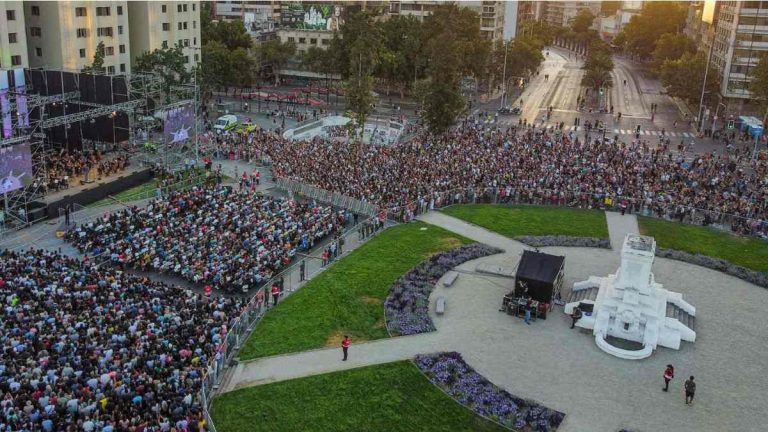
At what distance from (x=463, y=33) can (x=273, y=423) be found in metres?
82.0

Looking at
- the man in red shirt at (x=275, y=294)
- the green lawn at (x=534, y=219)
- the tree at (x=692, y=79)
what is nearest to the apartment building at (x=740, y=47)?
the tree at (x=692, y=79)

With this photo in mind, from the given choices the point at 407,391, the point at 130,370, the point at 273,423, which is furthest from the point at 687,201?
the point at 130,370

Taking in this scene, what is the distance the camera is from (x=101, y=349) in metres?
28.1

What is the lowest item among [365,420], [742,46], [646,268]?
[365,420]

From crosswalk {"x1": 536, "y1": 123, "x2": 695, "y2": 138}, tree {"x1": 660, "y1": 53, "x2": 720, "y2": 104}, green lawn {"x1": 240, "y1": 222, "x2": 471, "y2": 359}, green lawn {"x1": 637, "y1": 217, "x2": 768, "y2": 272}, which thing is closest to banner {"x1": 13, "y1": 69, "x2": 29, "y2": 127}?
green lawn {"x1": 240, "y1": 222, "x2": 471, "y2": 359}

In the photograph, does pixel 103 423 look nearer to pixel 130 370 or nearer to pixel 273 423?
pixel 130 370

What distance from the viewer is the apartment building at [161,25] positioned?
280 ft

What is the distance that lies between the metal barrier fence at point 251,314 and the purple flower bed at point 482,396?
7.81 metres

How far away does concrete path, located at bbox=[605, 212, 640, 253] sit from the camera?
151 ft

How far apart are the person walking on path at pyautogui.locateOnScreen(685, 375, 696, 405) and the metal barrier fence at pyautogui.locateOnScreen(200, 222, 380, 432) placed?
58.7 feet

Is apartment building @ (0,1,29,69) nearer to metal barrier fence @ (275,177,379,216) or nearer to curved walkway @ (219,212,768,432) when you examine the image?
metal barrier fence @ (275,177,379,216)

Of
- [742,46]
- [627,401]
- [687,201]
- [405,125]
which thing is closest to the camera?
[627,401]

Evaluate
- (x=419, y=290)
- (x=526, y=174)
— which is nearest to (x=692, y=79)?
(x=526, y=174)

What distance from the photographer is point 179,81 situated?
7800 cm
